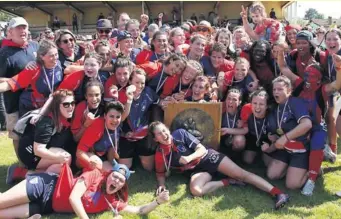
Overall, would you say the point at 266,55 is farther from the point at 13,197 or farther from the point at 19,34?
the point at 13,197

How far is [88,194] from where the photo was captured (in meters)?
4.16

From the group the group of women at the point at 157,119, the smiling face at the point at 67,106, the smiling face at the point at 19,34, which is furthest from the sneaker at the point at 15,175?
the smiling face at the point at 19,34

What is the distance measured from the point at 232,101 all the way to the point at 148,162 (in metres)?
1.62

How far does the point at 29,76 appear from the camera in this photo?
195 inches

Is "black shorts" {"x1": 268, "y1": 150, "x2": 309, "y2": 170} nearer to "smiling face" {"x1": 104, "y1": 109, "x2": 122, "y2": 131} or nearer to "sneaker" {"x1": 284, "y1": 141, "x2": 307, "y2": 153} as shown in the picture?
"sneaker" {"x1": 284, "y1": 141, "x2": 307, "y2": 153}

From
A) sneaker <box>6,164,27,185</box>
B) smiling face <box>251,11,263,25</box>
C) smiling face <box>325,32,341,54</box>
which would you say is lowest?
sneaker <box>6,164,27,185</box>

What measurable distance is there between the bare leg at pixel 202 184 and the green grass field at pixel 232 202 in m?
0.08

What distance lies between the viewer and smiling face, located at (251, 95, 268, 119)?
16.9 feet

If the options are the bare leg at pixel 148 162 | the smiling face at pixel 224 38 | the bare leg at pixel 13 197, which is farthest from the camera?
the smiling face at pixel 224 38

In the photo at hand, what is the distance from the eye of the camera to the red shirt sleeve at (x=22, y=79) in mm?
4926

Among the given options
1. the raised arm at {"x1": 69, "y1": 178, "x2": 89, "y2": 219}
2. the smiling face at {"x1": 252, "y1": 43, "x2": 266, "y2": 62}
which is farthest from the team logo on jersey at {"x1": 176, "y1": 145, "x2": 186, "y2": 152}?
the smiling face at {"x1": 252, "y1": 43, "x2": 266, "y2": 62}

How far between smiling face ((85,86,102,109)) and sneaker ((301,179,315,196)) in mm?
3106

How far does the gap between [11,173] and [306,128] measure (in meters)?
4.29

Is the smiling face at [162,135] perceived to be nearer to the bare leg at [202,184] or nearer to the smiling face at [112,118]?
the smiling face at [112,118]
